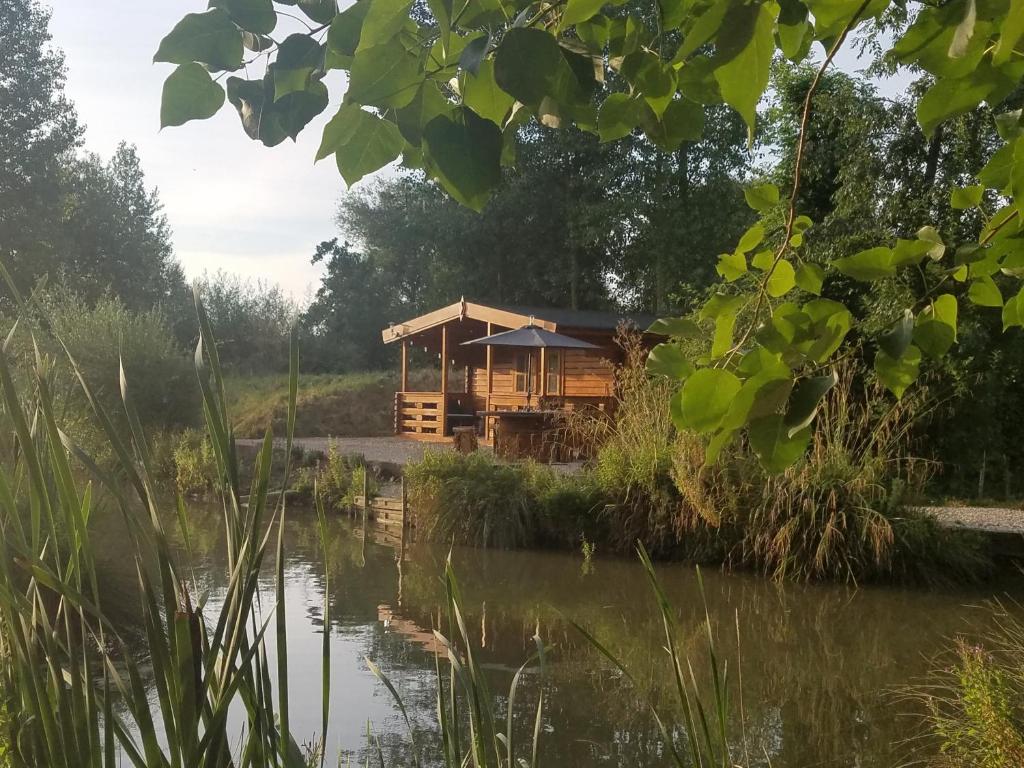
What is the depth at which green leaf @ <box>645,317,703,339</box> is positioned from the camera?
1.17 m

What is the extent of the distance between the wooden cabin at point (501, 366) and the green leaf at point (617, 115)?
13969 mm

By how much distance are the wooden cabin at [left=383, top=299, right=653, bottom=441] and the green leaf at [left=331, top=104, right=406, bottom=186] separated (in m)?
14.1

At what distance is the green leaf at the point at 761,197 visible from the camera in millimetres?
1242

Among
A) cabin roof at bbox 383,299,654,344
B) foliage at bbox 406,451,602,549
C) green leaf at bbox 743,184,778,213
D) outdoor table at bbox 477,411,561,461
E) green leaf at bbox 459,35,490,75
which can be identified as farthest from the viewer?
cabin roof at bbox 383,299,654,344

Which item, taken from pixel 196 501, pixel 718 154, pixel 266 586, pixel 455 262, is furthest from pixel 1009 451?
pixel 455 262

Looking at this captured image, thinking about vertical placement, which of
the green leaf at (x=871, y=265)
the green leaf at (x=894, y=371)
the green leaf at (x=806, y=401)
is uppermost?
the green leaf at (x=871, y=265)

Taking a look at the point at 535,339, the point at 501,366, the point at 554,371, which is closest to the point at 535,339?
the point at 535,339

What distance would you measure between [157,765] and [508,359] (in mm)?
19262

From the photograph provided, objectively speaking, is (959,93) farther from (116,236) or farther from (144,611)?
(116,236)

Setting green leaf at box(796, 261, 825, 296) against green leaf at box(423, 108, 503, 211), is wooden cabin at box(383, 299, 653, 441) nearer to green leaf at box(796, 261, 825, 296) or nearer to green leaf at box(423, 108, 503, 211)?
green leaf at box(796, 261, 825, 296)

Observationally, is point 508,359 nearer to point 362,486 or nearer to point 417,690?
point 362,486

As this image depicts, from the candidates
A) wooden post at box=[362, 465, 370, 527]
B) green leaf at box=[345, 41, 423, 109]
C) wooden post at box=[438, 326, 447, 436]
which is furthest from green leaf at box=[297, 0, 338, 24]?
wooden post at box=[438, 326, 447, 436]

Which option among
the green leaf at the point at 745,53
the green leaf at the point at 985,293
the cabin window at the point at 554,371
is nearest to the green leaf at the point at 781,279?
the green leaf at the point at 985,293

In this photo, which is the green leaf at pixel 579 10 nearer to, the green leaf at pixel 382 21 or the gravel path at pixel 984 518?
the green leaf at pixel 382 21
